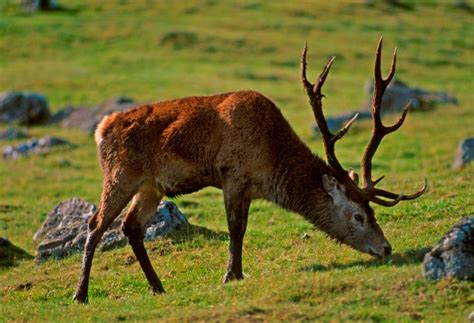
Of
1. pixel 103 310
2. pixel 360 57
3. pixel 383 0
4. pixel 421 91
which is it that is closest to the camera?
pixel 103 310

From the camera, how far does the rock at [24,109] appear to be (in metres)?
38.4

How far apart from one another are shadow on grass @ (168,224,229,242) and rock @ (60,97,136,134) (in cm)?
1951

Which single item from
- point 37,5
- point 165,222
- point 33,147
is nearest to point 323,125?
point 165,222

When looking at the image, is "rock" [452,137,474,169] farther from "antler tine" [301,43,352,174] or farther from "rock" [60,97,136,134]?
"rock" [60,97,136,134]

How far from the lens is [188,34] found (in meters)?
55.3

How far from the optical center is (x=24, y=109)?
38.6 m

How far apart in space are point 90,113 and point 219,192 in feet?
46.0

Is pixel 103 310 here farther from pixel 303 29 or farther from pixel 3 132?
pixel 303 29

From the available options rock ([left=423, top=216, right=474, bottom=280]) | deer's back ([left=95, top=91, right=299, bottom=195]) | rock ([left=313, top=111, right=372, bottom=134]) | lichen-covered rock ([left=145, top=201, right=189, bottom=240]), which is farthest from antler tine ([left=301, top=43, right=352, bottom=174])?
rock ([left=313, top=111, right=372, bottom=134])

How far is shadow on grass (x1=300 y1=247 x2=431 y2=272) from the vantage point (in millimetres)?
12188

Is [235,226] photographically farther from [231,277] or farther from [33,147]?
[33,147]

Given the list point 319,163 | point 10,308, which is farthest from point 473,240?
point 10,308

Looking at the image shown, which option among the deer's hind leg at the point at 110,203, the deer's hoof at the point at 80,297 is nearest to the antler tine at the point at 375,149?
the deer's hind leg at the point at 110,203

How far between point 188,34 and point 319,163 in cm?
4250
